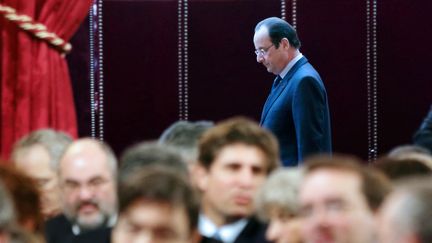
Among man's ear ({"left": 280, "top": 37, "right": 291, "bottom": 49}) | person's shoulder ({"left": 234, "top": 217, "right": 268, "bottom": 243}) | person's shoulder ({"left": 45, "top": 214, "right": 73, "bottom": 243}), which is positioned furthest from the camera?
man's ear ({"left": 280, "top": 37, "right": 291, "bottom": 49})

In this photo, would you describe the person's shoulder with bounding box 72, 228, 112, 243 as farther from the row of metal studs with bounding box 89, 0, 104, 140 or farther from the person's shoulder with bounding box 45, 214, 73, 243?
the row of metal studs with bounding box 89, 0, 104, 140

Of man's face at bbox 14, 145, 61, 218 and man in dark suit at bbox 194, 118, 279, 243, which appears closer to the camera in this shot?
man in dark suit at bbox 194, 118, 279, 243

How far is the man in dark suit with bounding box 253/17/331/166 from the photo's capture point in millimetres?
7461

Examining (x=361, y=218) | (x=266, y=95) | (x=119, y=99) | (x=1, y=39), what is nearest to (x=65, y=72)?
(x=1, y=39)

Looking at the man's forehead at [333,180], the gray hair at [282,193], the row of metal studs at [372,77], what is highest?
the man's forehead at [333,180]

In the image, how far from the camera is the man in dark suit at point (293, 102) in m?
7.46

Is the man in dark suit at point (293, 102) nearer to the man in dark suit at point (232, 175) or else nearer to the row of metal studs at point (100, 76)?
the row of metal studs at point (100, 76)

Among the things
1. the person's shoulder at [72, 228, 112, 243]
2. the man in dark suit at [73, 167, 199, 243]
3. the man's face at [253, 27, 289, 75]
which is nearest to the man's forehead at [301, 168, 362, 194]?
the man in dark suit at [73, 167, 199, 243]

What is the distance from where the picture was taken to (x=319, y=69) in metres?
8.84

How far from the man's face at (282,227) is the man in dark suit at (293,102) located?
7.81 feet

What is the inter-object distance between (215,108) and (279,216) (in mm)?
3854

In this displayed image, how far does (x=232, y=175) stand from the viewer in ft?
17.7

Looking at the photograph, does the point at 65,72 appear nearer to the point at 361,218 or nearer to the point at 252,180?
the point at 252,180

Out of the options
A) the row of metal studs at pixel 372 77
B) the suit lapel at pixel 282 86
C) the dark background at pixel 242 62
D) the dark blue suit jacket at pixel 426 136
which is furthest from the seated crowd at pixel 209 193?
the row of metal studs at pixel 372 77
